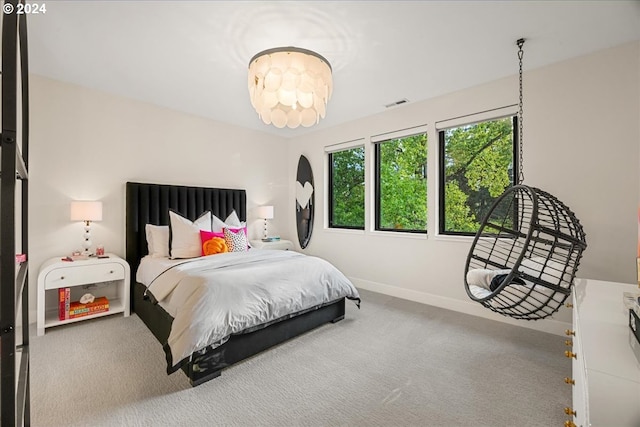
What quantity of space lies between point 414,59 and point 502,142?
1.45m

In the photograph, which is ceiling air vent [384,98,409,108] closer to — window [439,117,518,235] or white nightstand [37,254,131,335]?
window [439,117,518,235]

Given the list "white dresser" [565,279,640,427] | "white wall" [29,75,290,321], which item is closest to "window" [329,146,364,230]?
"white wall" [29,75,290,321]

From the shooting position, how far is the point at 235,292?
2.15 m

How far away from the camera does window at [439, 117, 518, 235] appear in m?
3.18

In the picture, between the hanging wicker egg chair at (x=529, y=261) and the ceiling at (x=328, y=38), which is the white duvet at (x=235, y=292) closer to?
the hanging wicker egg chair at (x=529, y=261)

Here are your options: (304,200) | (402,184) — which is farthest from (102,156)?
(402,184)

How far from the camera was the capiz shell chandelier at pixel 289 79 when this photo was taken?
1979mm

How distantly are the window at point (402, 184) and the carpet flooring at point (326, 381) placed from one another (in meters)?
1.56

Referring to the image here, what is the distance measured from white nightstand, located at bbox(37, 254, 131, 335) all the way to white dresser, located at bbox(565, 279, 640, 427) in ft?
12.0

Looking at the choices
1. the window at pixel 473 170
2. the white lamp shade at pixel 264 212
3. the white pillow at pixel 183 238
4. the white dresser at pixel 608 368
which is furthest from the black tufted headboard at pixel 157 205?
the white dresser at pixel 608 368

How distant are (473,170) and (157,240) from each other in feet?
12.6

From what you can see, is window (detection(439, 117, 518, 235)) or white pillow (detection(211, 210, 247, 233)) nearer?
window (detection(439, 117, 518, 235))

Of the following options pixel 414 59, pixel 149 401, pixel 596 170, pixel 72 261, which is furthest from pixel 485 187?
→ pixel 72 261

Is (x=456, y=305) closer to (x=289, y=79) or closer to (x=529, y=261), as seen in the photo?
(x=529, y=261)
